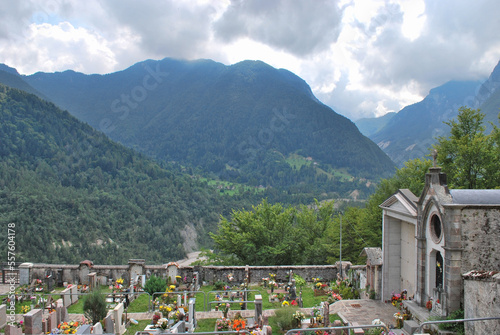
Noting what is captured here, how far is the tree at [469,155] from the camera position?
22812mm

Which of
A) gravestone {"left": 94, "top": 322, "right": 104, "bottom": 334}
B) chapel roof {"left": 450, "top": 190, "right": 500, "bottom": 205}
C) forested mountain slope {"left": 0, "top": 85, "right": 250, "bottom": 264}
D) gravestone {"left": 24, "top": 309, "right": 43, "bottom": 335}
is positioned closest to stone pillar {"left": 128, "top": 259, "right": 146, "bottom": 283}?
gravestone {"left": 24, "top": 309, "right": 43, "bottom": 335}

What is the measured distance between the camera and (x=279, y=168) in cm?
18338

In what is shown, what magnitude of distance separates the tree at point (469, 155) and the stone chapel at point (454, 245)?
12139 mm

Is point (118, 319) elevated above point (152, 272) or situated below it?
below

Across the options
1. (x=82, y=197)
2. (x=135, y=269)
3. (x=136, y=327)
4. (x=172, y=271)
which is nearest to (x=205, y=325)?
(x=136, y=327)

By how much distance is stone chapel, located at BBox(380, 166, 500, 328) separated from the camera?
35.0 feet

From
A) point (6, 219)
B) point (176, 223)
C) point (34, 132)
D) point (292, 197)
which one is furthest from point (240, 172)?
point (6, 219)

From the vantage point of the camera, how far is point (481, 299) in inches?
384

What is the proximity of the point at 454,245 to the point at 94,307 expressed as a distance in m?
12.9

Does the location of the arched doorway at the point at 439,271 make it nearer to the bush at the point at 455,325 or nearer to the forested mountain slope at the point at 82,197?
the bush at the point at 455,325

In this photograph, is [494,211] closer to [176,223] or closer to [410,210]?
[410,210]

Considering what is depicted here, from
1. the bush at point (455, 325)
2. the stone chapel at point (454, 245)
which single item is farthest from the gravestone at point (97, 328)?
the stone chapel at point (454, 245)

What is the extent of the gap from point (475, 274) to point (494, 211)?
7.26ft

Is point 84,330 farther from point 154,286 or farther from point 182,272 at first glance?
point 182,272
